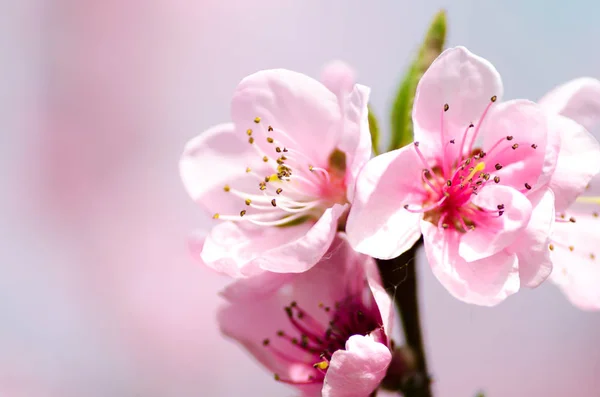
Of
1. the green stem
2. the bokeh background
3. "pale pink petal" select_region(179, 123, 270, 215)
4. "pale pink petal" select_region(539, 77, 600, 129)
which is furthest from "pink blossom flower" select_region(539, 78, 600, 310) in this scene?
the bokeh background

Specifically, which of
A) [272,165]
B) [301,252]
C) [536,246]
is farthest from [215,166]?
[536,246]

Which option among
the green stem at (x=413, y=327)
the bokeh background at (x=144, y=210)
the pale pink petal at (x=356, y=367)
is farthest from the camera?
the bokeh background at (x=144, y=210)

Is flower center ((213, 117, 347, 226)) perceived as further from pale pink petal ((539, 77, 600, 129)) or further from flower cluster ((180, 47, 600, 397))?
pale pink petal ((539, 77, 600, 129))

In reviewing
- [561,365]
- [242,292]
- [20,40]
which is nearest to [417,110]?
[242,292]

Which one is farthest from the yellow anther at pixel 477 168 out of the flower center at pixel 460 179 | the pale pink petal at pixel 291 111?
the pale pink petal at pixel 291 111

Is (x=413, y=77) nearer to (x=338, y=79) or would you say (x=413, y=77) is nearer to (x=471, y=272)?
(x=338, y=79)

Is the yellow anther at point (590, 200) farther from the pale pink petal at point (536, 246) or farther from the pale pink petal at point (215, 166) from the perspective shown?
the pale pink petal at point (215, 166)
